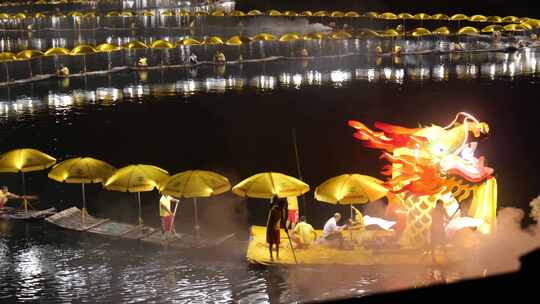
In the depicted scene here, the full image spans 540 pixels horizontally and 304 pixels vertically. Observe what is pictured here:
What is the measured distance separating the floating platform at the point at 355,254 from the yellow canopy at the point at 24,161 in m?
9.24

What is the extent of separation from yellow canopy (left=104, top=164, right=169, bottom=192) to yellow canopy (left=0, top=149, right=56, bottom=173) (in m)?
3.62

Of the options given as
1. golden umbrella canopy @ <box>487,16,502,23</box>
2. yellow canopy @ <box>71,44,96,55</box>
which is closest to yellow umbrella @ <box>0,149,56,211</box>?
yellow canopy @ <box>71,44,96,55</box>

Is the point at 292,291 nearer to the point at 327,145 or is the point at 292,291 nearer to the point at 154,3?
the point at 327,145

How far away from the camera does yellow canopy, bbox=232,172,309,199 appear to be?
24.1 metres

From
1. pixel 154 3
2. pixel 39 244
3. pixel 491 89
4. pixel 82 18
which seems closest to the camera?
pixel 39 244

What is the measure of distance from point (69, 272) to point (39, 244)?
3261mm

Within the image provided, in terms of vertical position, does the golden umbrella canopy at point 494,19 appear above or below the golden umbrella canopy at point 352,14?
below

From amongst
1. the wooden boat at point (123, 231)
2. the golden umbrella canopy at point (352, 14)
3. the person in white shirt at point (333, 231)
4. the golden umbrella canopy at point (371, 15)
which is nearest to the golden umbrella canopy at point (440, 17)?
the golden umbrella canopy at point (371, 15)

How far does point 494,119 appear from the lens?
5003 cm

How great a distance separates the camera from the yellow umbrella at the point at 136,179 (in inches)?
1013

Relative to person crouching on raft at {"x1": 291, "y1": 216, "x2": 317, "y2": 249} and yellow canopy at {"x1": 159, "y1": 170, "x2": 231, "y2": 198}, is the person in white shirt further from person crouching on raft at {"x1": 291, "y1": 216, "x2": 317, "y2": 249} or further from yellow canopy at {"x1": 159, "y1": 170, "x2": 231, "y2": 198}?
yellow canopy at {"x1": 159, "y1": 170, "x2": 231, "y2": 198}

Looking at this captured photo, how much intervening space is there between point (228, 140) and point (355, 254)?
2277 centimetres

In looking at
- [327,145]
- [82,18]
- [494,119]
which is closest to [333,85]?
[494,119]

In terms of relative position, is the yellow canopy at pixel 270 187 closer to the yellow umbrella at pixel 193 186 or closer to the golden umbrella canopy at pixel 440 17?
the yellow umbrella at pixel 193 186
